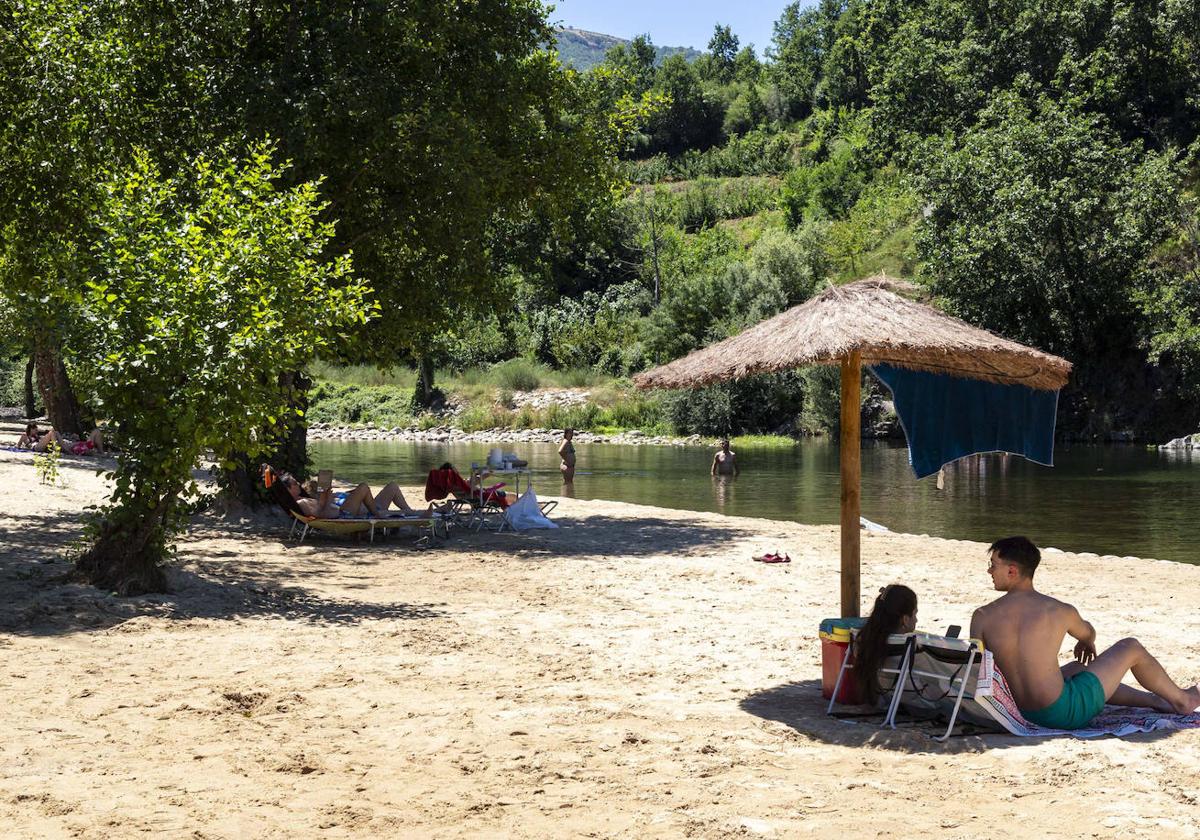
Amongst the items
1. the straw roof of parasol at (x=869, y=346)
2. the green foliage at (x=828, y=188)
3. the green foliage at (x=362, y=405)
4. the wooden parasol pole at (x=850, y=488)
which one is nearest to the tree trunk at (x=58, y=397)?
the green foliage at (x=362, y=405)

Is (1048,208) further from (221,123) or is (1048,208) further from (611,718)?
(611,718)

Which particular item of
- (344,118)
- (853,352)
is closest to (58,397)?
(344,118)

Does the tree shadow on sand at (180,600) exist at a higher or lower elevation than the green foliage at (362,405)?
lower

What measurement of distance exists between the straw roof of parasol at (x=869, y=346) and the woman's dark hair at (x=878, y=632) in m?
1.76

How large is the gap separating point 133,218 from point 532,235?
51078 mm

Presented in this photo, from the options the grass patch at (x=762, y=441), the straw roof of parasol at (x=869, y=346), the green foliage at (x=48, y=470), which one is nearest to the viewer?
the straw roof of parasol at (x=869, y=346)

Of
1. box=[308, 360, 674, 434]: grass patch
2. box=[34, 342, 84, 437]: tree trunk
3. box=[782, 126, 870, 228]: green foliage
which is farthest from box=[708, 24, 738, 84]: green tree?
box=[34, 342, 84, 437]: tree trunk

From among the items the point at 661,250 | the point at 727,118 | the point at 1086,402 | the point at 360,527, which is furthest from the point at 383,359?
the point at 727,118

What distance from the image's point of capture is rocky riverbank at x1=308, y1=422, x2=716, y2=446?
48031mm

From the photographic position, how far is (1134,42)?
50.1 meters

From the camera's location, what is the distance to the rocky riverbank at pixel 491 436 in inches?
1891

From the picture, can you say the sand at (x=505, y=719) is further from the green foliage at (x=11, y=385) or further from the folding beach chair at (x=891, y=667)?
the green foliage at (x=11, y=385)

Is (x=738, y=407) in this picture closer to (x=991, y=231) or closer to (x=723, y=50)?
(x=991, y=231)

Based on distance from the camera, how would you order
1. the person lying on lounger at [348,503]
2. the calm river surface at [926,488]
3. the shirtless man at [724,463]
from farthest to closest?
1. the shirtless man at [724,463]
2. the calm river surface at [926,488]
3. the person lying on lounger at [348,503]
